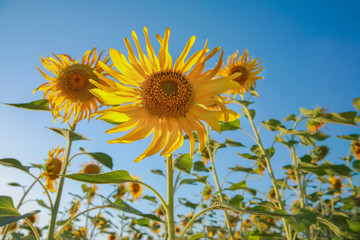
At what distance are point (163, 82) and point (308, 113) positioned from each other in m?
2.82

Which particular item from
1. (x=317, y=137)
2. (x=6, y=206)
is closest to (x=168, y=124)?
(x=6, y=206)

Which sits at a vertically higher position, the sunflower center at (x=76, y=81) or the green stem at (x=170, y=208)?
the sunflower center at (x=76, y=81)

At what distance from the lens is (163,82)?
1.53m

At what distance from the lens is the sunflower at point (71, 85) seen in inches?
97.0

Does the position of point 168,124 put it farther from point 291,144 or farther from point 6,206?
point 291,144

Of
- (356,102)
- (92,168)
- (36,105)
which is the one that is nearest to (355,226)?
(356,102)

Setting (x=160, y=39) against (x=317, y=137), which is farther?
(x=317, y=137)

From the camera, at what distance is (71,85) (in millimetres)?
2486

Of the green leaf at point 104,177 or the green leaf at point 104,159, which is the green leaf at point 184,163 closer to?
the green leaf at point 104,177

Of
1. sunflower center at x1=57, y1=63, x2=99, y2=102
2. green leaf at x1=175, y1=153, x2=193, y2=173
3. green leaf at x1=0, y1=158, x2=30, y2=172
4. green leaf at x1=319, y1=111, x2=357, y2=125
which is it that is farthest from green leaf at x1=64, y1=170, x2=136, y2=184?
green leaf at x1=319, y1=111, x2=357, y2=125

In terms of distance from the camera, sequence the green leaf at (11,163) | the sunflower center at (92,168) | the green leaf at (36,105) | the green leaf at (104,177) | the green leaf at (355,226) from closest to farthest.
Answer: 1. the green leaf at (104,177)
2. the green leaf at (11,163)
3. the green leaf at (36,105)
4. the green leaf at (355,226)
5. the sunflower center at (92,168)

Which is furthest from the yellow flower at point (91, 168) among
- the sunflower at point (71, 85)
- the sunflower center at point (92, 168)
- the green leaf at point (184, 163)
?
the green leaf at point (184, 163)

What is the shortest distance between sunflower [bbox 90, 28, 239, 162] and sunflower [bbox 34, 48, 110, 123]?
1.09 meters

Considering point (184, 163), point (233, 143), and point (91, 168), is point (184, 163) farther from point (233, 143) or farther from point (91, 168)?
point (91, 168)
